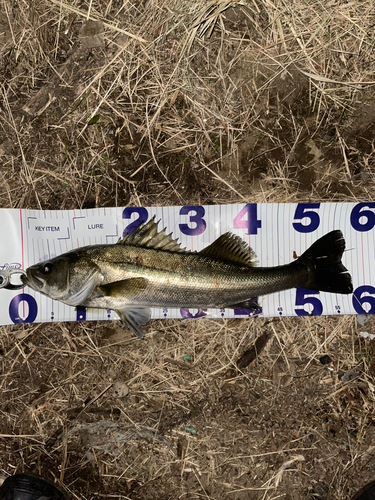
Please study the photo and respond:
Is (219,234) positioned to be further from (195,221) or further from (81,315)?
(81,315)

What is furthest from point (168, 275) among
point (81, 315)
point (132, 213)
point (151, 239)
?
point (81, 315)

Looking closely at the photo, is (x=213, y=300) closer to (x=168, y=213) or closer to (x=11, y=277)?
(x=168, y=213)

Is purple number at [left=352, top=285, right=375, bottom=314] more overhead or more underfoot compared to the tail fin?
more underfoot

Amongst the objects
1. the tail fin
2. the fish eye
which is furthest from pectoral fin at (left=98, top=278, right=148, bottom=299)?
the tail fin

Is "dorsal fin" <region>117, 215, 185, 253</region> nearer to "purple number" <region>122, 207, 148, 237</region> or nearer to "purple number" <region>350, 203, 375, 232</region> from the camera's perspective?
"purple number" <region>122, 207, 148, 237</region>

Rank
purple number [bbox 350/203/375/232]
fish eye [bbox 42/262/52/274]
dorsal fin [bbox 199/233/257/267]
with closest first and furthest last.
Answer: fish eye [bbox 42/262/52/274], dorsal fin [bbox 199/233/257/267], purple number [bbox 350/203/375/232]

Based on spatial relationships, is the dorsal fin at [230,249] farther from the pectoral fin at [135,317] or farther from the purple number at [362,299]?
the purple number at [362,299]

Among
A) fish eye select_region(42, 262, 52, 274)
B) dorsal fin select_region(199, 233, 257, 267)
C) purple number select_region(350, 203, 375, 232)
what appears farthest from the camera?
purple number select_region(350, 203, 375, 232)
